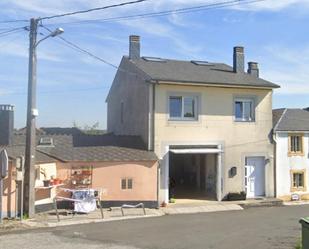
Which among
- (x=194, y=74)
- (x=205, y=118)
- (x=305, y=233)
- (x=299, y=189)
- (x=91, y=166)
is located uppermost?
(x=194, y=74)

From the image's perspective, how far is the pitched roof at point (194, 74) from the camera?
27.2m

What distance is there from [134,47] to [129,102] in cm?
313

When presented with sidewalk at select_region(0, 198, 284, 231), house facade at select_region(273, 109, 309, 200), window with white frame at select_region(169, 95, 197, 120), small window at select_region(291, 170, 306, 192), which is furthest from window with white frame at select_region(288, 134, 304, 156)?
window with white frame at select_region(169, 95, 197, 120)

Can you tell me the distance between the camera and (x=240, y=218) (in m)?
A: 22.1

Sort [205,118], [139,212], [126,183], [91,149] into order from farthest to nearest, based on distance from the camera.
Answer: [205,118] < [91,149] < [126,183] < [139,212]

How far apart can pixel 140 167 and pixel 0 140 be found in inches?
253

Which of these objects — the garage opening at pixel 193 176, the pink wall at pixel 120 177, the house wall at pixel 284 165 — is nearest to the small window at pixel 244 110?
the house wall at pixel 284 165

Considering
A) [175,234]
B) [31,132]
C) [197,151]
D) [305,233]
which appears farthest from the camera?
[197,151]

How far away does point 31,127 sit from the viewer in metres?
21.3

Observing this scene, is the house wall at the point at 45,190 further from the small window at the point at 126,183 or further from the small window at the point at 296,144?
the small window at the point at 296,144

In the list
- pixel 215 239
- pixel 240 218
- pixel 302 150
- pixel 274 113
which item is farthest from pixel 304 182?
pixel 215 239

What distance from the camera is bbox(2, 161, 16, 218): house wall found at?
20.3 meters

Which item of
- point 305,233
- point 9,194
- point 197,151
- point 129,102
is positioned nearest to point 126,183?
point 197,151

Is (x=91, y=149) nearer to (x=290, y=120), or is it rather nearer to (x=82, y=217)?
(x=82, y=217)
